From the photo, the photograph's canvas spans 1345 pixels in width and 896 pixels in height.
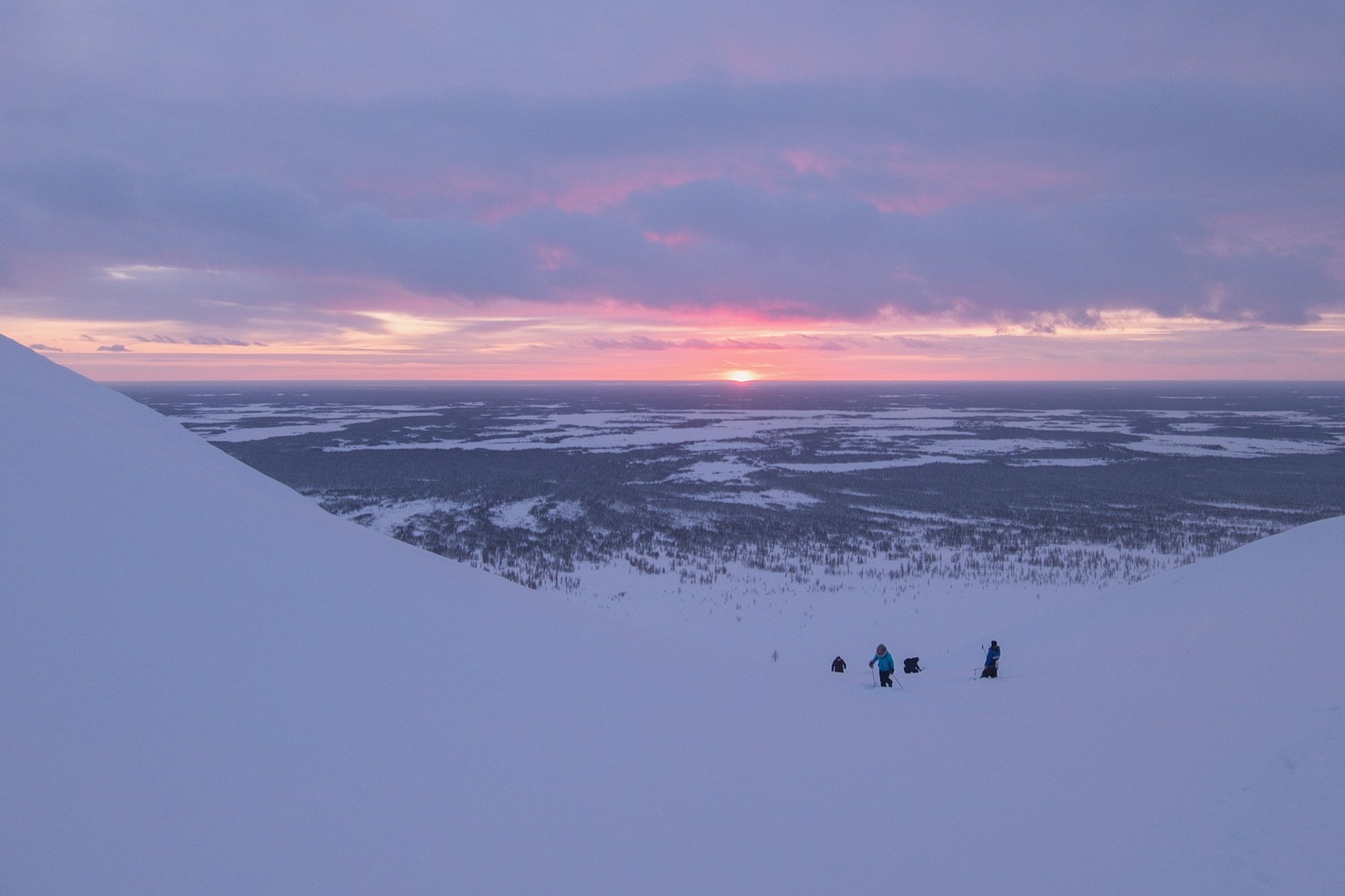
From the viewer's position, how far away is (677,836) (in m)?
5.41

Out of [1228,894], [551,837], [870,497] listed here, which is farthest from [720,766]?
[870,497]

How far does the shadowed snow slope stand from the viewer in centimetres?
424

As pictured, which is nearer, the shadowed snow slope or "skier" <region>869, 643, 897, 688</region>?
the shadowed snow slope

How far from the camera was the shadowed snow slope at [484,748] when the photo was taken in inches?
167

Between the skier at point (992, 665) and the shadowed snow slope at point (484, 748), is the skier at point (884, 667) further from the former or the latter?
the shadowed snow slope at point (484, 748)

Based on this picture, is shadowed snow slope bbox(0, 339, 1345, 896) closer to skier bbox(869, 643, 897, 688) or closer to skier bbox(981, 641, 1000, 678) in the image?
skier bbox(869, 643, 897, 688)

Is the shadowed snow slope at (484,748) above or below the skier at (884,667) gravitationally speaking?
above

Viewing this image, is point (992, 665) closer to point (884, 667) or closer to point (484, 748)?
point (884, 667)

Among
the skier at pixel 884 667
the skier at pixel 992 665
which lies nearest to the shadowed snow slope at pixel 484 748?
the skier at pixel 884 667

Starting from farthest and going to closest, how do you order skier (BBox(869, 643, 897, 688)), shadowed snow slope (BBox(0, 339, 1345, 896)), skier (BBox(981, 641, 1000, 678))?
skier (BBox(981, 641, 1000, 678)) < skier (BBox(869, 643, 897, 688)) < shadowed snow slope (BBox(0, 339, 1345, 896))

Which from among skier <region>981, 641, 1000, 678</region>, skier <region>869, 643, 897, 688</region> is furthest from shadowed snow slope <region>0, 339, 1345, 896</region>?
skier <region>981, 641, 1000, 678</region>

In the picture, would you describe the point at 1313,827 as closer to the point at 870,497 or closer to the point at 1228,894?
the point at 1228,894

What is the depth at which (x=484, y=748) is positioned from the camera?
582 cm

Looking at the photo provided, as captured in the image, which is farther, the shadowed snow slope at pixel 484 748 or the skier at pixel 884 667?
the skier at pixel 884 667
